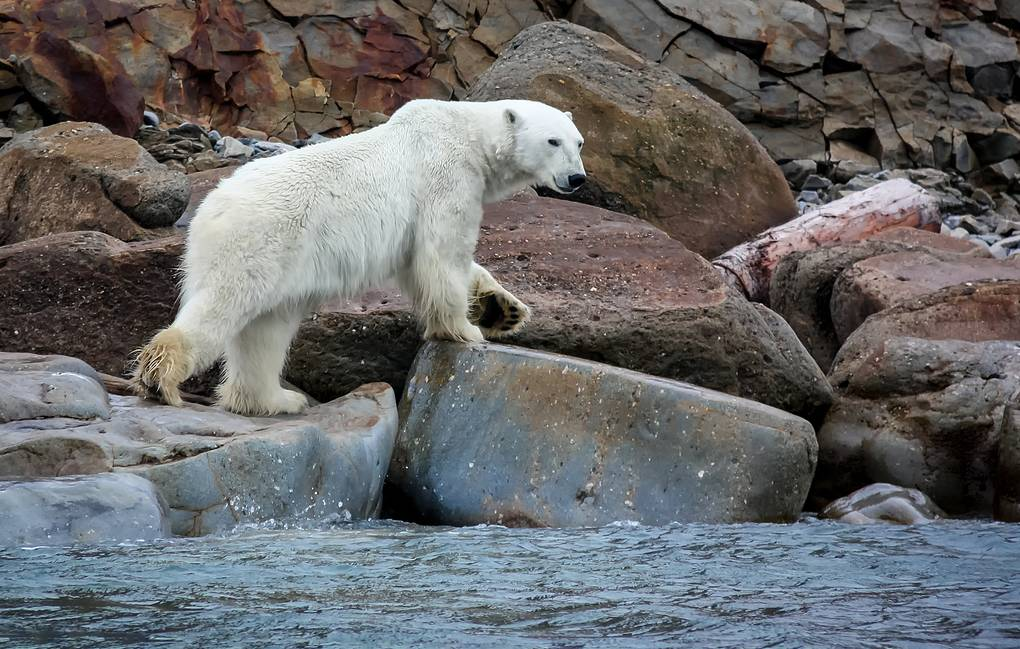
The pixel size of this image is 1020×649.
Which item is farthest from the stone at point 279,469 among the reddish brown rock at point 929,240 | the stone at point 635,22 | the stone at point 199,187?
the stone at point 635,22

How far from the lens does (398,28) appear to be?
60.8 ft

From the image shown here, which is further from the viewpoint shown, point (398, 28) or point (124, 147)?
point (398, 28)

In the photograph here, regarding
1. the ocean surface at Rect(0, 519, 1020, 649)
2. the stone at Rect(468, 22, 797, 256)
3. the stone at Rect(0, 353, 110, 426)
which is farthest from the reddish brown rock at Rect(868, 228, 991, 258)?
the stone at Rect(0, 353, 110, 426)

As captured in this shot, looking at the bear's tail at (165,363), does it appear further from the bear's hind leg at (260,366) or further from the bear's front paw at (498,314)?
the bear's front paw at (498,314)

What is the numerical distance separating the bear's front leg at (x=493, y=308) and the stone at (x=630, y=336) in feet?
0.40

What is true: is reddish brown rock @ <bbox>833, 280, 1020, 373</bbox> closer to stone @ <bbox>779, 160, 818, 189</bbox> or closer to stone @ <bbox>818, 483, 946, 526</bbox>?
stone @ <bbox>818, 483, 946, 526</bbox>

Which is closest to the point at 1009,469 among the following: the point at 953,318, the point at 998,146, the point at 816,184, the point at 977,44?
the point at 953,318

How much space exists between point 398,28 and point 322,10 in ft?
3.75

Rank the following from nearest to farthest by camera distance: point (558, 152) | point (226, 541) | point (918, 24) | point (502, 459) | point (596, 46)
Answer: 1. point (226, 541)
2. point (502, 459)
3. point (558, 152)
4. point (596, 46)
5. point (918, 24)

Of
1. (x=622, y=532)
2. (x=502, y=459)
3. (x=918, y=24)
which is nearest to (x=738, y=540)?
(x=622, y=532)

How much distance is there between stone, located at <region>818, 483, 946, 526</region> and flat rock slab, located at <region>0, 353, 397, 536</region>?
7.43ft

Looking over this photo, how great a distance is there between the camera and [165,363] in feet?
17.7

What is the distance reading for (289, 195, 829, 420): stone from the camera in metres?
6.74

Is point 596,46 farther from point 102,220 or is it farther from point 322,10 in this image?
point 322,10
